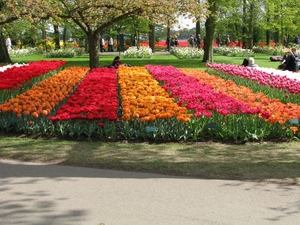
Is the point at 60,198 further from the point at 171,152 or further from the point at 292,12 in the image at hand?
the point at 292,12

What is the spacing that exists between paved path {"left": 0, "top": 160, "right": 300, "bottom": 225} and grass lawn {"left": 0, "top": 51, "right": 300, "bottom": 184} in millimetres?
350

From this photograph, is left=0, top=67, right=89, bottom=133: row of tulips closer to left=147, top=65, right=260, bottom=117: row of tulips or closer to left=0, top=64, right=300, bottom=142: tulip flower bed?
left=0, top=64, right=300, bottom=142: tulip flower bed

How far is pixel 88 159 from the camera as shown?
20.4ft

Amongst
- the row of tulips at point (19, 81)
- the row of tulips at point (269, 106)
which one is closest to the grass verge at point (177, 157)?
the row of tulips at point (269, 106)

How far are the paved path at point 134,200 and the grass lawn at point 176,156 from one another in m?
0.35

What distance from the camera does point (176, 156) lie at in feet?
21.1

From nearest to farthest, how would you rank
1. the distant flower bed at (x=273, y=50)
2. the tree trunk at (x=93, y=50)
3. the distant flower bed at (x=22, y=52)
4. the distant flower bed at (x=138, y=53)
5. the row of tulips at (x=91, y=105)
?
the row of tulips at (x=91, y=105), the tree trunk at (x=93, y=50), the distant flower bed at (x=138, y=53), the distant flower bed at (x=22, y=52), the distant flower bed at (x=273, y=50)

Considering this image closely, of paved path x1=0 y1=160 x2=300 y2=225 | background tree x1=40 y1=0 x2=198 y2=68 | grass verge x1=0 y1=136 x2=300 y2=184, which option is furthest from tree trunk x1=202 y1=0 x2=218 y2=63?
paved path x1=0 y1=160 x2=300 y2=225

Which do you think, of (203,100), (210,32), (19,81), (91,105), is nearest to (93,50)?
(19,81)

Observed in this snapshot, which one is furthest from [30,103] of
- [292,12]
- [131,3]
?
[292,12]

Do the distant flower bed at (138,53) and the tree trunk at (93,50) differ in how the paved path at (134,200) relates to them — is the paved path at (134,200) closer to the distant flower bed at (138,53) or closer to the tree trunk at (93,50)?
the tree trunk at (93,50)

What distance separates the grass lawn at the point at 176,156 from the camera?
5637 millimetres

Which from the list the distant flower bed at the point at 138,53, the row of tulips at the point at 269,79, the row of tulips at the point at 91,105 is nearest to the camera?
the row of tulips at the point at 91,105

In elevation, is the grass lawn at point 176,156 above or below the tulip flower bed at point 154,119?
below
